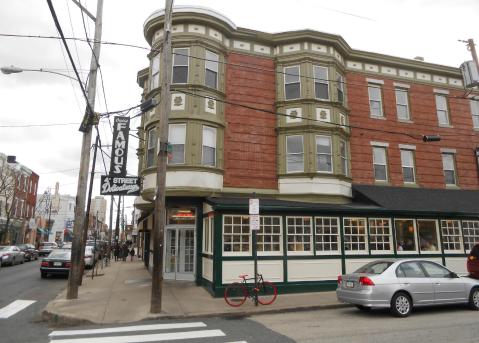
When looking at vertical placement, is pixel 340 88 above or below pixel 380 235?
above

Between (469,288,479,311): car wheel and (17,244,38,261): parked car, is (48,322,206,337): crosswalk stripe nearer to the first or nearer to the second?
(469,288,479,311): car wheel

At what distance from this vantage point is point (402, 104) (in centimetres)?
1969

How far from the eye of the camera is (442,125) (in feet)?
65.8

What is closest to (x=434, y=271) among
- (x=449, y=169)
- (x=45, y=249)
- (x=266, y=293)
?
(x=266, y=293)

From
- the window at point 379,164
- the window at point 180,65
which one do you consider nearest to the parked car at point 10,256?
the window at point 180,65

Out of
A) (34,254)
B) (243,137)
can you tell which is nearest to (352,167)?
(243,137)

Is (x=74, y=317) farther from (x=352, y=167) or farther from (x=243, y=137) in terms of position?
(x=352, y=167)

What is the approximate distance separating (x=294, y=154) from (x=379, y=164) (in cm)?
494

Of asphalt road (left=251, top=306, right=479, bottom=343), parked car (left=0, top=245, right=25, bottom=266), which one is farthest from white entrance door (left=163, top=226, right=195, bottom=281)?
parked car (left=0, top=245, right=25, bottom=266)

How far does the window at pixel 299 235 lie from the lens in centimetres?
1394

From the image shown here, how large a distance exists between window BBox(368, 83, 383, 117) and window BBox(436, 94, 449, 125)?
3.70m

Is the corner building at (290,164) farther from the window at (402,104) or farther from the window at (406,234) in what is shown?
the window at (402,104)

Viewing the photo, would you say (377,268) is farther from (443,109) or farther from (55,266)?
(55,266)

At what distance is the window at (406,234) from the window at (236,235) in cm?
643
